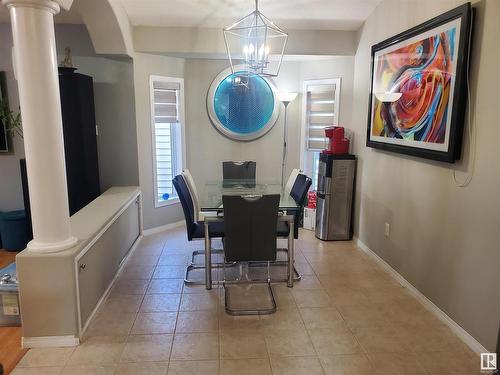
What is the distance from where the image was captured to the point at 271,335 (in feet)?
7.98

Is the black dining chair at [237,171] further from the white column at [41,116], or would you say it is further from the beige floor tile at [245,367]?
the beige floor tile at [245,367]

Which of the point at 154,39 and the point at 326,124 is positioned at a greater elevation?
the point at 154,39

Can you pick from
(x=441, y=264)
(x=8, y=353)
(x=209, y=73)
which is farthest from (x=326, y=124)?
(x=8, y=353)

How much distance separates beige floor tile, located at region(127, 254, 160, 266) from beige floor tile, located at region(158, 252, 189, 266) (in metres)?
0.06

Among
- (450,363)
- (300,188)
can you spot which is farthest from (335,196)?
(450,363)

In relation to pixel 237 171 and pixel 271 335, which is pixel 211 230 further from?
pixel 237 171

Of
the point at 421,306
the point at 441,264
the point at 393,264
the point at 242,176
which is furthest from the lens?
the point at 242,176

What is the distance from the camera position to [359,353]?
2.25 metres

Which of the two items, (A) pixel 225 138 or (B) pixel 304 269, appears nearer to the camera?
(B) pixel 304 269

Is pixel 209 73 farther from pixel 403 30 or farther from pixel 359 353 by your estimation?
pixel 359 353

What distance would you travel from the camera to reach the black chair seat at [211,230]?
316cm

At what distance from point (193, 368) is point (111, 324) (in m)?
0.78

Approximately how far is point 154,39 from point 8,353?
3221 mm

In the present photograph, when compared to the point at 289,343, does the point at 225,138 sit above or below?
above
